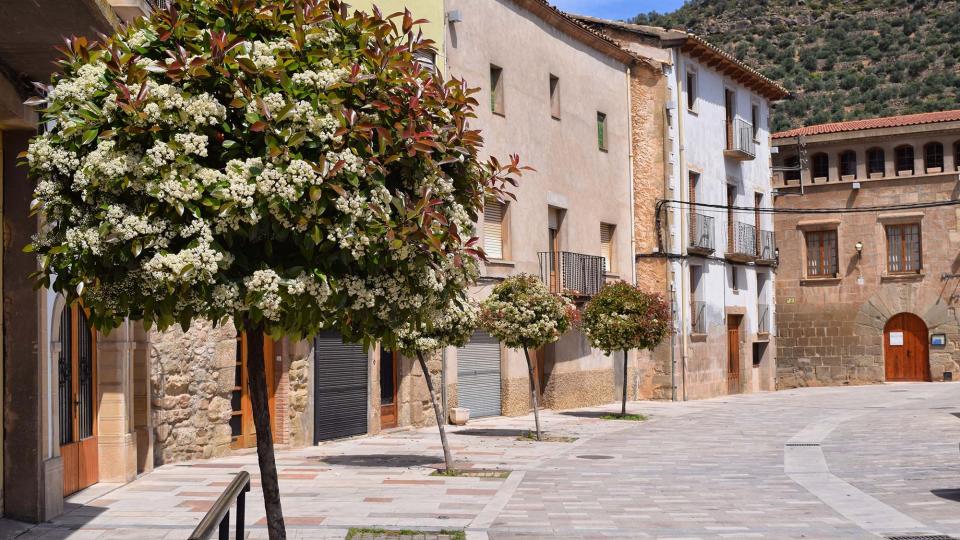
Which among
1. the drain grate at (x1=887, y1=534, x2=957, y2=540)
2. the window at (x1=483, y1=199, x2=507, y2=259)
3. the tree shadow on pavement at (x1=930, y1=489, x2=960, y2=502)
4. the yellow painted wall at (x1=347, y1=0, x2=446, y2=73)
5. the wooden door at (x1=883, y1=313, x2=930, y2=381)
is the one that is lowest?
the tree shadow on pavement at (x1=930, y1=489, x2=960, y2=502)

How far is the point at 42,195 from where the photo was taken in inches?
215

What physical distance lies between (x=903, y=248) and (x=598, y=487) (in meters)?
30.4

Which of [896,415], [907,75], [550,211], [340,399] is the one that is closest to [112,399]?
[340,399]

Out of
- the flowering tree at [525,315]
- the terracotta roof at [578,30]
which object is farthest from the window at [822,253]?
the flowering tree at [525,315]

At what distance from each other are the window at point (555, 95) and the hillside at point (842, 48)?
132ft

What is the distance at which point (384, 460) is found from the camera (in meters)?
17.0

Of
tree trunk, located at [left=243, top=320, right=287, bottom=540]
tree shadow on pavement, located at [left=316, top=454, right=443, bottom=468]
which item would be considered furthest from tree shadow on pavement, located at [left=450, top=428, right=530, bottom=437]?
tree trunk, located at [left=243, top=320, right=287, bottom=540]

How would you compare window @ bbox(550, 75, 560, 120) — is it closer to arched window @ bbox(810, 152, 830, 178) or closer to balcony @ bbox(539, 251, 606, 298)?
balcony @ bbox(539, 251, 606, 298)

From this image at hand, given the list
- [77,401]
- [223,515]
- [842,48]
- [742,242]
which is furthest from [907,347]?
[223,515]

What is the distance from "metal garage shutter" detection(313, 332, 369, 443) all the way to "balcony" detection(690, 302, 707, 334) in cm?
1552

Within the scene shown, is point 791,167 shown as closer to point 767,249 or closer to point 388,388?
point 767,249

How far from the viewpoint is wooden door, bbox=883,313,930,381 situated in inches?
1596

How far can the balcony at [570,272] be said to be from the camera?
90.4 feet

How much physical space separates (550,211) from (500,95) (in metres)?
3.72
